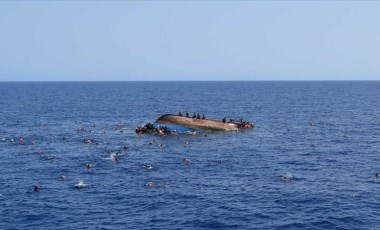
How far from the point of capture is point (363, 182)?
67.2m

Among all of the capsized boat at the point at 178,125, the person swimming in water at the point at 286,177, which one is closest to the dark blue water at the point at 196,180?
the person swimming in water at the point at 286,177

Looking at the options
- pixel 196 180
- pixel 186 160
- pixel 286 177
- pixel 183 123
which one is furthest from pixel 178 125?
pixel 286 177

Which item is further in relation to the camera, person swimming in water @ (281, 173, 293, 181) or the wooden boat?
the wooden boat

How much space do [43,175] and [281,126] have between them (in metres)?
75.6

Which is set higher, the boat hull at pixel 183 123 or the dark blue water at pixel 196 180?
the boat hull at pixel 183 123

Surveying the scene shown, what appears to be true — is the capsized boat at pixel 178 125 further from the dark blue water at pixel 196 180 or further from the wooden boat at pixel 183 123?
the dark blue water at pixel 196 180

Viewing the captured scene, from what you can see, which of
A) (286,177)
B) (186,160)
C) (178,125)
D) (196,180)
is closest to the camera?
(196,180)

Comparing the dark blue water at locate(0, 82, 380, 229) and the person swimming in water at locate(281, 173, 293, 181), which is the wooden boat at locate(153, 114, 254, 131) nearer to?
the dark blue water at locate(0, 82, 380, 229)

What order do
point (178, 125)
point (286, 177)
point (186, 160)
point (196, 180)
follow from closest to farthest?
1. point (196, 180)
2. point (286, 177)
3. point (186, 160)
4. point (178, 125)

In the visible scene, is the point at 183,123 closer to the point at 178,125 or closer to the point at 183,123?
the point at 183,123

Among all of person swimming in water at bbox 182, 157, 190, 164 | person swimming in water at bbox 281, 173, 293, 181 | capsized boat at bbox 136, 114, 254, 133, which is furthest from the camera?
capsized boat at bbox 136, 114, 254, 133

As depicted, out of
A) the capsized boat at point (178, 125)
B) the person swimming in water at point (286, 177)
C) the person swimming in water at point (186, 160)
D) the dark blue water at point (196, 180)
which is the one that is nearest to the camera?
the dark blue water at point (196, 180)

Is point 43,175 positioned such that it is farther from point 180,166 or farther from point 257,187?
point 257,187

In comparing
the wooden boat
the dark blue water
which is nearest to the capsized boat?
the wooden boat
